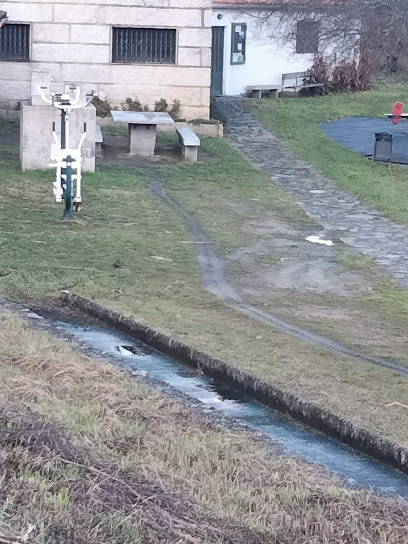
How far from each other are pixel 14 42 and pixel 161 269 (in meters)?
11.8

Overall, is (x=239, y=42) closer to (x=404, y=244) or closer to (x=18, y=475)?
(x=404, y=244)

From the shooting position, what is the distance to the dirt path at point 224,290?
795 centimetres

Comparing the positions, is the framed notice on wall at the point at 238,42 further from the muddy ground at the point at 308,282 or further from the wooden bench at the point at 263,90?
the muddy ground at the point at 308,282

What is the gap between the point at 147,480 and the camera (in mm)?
4152

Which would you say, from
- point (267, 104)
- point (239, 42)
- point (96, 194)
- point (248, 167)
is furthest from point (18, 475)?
point (239, 42)

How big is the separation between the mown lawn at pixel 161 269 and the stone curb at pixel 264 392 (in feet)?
0.46

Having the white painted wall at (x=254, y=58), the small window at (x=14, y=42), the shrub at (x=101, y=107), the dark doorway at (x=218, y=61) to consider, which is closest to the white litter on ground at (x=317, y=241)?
the shrub at (x=101, y=107)

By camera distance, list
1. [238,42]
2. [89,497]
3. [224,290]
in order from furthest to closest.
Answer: [238,42]
[224,290]
[89,497]

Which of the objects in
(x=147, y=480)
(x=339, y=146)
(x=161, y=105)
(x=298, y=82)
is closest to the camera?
(x=147, y=480)

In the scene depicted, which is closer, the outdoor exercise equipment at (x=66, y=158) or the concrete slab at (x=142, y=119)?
the outdoor exercise equipment at (x=66, y=158)

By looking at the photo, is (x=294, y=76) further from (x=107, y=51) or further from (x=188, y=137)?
(x=188, y=137)

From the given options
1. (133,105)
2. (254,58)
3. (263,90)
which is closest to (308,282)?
(133,105)

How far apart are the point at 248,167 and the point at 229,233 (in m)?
5.21

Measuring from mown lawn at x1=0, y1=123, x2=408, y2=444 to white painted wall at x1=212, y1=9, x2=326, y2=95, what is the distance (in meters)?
11.5
